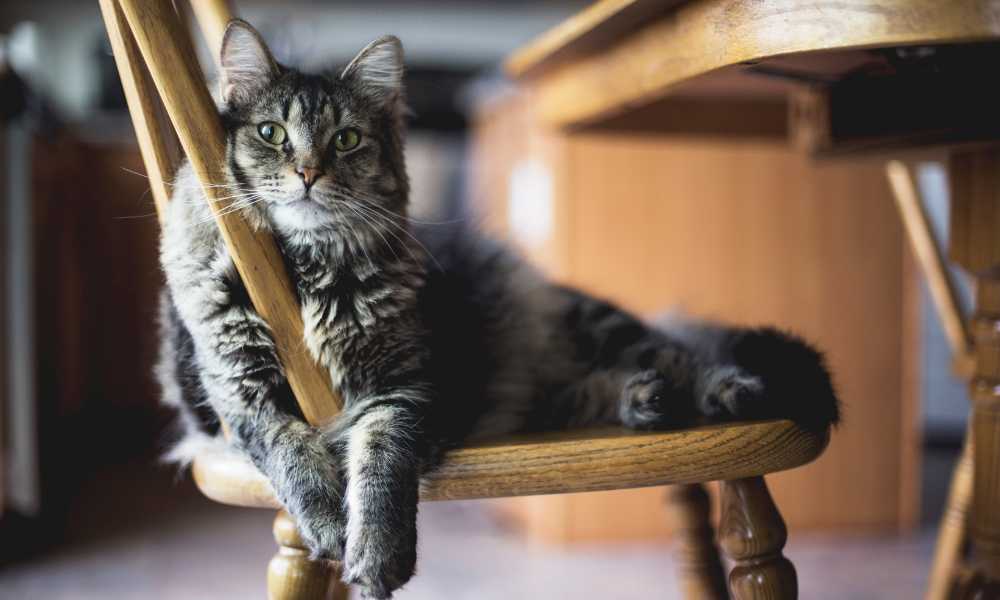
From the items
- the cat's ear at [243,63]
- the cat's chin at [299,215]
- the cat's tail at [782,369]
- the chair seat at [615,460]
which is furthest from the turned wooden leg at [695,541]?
the cat's ear at [243,63]

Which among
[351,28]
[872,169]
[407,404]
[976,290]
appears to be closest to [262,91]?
[407,404]

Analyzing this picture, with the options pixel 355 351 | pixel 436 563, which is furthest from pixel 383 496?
pixel 436 563

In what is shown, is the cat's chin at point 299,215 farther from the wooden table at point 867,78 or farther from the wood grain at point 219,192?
the wooden table at point 867,78

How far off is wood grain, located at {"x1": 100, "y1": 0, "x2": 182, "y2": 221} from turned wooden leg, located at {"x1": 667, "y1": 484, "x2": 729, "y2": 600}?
754 mm

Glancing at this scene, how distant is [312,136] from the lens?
84cm

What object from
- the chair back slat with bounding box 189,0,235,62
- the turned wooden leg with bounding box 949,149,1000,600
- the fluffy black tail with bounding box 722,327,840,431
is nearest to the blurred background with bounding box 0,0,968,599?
the turned wooden leg with bounding box 949,149,1000,600

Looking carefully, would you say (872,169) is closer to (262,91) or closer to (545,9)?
(262,91)

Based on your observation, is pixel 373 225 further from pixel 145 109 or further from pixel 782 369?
pixel 782 369

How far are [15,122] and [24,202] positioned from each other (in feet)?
0.64

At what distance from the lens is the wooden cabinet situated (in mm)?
2117

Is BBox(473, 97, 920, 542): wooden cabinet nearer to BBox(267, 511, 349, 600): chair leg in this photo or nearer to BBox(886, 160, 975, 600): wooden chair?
BBox(886, 160, 975, 600): wooden chair

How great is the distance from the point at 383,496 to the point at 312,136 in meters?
0.35

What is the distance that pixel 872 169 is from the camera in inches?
86.8

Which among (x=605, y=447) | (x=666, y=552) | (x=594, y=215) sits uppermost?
(x=594, y=215)
